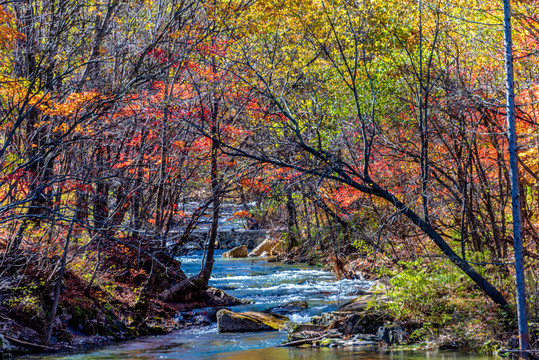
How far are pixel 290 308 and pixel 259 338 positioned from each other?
10.7 feet

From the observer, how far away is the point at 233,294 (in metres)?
17.9

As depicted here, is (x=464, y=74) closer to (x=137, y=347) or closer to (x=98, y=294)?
(x=137, y=347)

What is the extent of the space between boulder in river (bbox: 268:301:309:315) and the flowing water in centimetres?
24

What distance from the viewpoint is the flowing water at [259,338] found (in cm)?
940

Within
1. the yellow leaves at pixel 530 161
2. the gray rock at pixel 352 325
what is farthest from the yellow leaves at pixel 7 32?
the yellow leaves at pixel 530 161

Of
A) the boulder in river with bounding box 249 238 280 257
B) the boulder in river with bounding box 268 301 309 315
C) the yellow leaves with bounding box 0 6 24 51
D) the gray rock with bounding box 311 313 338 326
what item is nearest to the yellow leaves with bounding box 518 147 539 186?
the gray rock with bounding box 311 313 338 326

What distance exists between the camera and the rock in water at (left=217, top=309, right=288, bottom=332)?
12.5 meters

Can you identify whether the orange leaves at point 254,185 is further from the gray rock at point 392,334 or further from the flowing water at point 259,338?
the gray rock at point 392,334

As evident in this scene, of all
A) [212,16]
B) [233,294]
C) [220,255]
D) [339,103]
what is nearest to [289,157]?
[339,103]

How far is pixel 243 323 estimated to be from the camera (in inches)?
494

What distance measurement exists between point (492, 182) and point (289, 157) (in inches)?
191

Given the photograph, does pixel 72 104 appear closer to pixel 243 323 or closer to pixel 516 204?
pixel 243 323

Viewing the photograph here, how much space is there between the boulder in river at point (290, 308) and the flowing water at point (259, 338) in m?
0.24

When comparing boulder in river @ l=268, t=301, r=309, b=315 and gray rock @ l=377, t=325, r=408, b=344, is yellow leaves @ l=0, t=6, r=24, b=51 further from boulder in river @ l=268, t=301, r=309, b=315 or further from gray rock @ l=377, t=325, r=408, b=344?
boulder in river @ l=268, t=301, r=309, b=315
